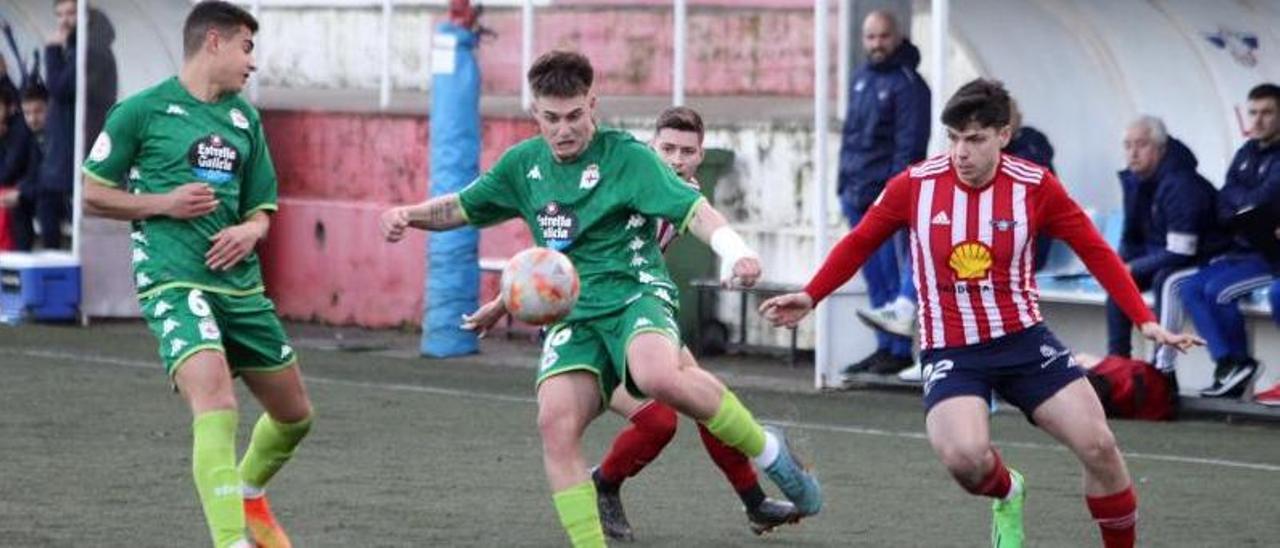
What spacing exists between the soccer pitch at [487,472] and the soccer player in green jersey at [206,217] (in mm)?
848

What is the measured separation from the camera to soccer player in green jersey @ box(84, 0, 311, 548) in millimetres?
9156

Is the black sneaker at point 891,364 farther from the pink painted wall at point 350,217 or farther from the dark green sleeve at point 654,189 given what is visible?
the dark green sleeve at point 654,189

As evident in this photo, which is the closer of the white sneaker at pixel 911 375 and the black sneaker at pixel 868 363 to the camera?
the white sneaker at pixel 911 375

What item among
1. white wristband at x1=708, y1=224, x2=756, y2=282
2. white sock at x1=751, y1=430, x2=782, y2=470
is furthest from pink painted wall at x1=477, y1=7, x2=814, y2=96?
white wristband at x1=708, y1=224, x2=756, y2=282

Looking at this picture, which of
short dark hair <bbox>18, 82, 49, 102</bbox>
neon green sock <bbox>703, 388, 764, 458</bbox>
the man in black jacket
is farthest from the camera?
short dark hair <bbox>18, 82, 49, 102</bbox>

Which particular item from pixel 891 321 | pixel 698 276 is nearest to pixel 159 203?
pixel 891 321

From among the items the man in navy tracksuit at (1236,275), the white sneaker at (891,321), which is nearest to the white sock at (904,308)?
the white sneaker at (891,321)

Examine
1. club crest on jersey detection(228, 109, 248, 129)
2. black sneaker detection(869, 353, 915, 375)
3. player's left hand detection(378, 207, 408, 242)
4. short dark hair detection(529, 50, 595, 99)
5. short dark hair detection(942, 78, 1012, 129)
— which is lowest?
black sneaker detection(869, 353, 915, 375)

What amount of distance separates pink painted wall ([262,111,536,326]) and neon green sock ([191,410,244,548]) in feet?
35.1

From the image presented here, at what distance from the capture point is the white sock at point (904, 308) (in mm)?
16250

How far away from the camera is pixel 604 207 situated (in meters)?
9.28

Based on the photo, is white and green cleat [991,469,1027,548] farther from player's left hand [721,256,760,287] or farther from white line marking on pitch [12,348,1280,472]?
white line marking on pitch [12,348,1280,472]

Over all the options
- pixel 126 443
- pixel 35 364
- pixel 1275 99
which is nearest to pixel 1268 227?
pixel 1275 99

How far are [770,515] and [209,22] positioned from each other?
276 cm
